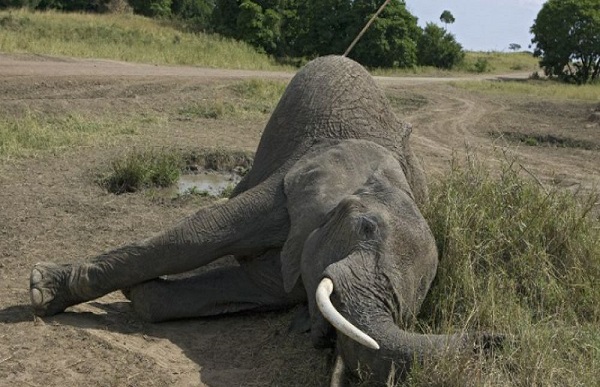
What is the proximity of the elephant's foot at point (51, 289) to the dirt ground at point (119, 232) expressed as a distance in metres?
0.07

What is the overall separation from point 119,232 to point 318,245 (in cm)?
305

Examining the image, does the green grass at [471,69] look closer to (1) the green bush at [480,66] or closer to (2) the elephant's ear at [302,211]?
(1) the green bush at [480,66]

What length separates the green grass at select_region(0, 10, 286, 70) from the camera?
24.5 meters

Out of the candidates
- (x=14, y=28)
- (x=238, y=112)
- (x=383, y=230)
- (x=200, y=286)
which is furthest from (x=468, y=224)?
(x=14, y=28)

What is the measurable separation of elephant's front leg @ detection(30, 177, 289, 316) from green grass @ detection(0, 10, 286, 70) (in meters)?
18.0

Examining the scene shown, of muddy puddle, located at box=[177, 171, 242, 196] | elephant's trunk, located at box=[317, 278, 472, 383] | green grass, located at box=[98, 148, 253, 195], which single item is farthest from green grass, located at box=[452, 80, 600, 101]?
elephant's trunk, located at box=[317, 278, 472, 383]

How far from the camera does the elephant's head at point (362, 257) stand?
12.2 ft

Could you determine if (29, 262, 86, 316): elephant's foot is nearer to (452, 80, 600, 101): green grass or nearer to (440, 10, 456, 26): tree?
(452, 80, 600, 101): green grass

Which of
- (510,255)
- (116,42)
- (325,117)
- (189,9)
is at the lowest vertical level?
(116,42)

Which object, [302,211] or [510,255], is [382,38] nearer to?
[510,255]

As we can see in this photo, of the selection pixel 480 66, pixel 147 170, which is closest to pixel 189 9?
pixel 480 66

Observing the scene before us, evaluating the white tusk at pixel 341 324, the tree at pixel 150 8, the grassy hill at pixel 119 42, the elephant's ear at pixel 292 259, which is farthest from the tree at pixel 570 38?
the white tusk at pixel 341 324

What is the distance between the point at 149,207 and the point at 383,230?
430 centimetres

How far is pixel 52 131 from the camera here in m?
11.0
